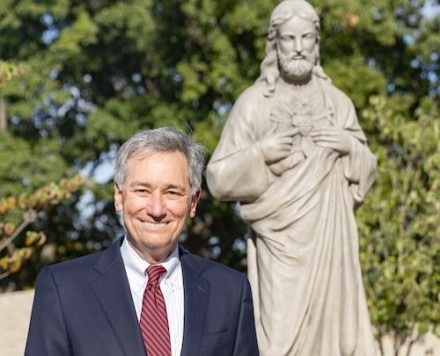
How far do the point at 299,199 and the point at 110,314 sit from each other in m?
3.62

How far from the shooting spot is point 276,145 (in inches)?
265

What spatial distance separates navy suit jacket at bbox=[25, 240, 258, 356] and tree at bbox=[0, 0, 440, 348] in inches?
494

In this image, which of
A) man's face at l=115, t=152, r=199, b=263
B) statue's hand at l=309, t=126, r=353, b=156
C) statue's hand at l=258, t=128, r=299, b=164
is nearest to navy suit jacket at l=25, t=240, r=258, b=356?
man's face at l=115, t=152, r=199, b=263

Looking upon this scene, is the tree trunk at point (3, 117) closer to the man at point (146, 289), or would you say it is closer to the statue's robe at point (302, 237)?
the statue's robe at point (302, 237)

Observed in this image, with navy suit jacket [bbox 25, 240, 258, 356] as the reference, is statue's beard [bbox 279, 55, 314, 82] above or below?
above

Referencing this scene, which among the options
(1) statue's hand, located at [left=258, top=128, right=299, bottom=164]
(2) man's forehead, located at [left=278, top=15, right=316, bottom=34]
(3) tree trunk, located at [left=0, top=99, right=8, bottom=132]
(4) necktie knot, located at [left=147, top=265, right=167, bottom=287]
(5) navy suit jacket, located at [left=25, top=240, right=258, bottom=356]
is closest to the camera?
(5) navy suit jacket, located at [left=25, top=240, right=258, bottom=356]

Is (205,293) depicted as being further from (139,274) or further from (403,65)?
(403,65)

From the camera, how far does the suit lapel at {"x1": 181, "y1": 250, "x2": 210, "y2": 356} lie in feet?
11.0

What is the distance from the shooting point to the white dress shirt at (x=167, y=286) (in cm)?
340

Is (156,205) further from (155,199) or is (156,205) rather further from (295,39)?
(295,39)

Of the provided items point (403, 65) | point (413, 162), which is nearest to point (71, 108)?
point (403, 65)

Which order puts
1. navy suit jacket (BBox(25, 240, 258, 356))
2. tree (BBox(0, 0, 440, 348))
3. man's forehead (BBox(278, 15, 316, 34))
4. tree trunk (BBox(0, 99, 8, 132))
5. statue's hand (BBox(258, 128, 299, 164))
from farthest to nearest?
1. tree trunk (BBox(0, 99, 8, 132))
2. tree (BBox(0, 0, 440, 348))
3. man's forehead (BBox(278, 15, 316, 34))
4. statue's hand (BBox(258, 128, 299, 164))
5. navy suit jacket (BBox(25, 240, 258, 356))

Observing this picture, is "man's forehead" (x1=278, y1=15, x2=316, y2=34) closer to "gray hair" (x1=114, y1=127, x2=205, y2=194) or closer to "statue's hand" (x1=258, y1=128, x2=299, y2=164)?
"statue's hand" (x1=258, y1=128, x2=299, y2=164)

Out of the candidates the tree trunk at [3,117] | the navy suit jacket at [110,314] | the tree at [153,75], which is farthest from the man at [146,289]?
the tree trunk at [3,117]
